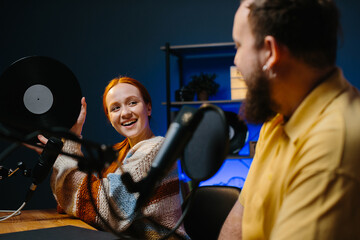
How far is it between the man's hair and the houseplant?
2185 mm

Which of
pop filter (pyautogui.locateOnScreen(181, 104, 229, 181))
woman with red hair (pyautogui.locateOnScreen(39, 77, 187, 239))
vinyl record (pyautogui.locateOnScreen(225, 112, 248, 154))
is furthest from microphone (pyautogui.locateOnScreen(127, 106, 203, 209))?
vinyl record (pyautogui.locateOnScreen(225, 112, 248, 154))

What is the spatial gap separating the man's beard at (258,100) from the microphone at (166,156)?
0.71ft

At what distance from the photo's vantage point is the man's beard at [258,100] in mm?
746

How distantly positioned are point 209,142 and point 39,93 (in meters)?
1.04

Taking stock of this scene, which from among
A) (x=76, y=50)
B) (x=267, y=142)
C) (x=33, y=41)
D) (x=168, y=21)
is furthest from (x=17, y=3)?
(x=267, y=142)

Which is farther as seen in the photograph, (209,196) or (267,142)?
(209,196)

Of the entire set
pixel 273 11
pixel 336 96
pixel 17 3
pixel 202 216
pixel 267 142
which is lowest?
pixel 202 216

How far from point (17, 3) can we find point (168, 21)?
142 centimetres

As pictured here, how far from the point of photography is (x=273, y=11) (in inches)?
27.2

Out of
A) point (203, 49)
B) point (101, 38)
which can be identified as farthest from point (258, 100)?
point (101, 38)

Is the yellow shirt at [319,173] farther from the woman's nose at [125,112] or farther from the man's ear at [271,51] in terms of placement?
the woman's nose at [125,112]

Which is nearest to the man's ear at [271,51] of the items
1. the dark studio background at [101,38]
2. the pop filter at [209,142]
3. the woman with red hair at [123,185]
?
the pop filter at [209,142]

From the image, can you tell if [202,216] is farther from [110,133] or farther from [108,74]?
[108,74]

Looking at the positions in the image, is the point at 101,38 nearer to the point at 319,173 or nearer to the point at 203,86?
the point at 203,86
